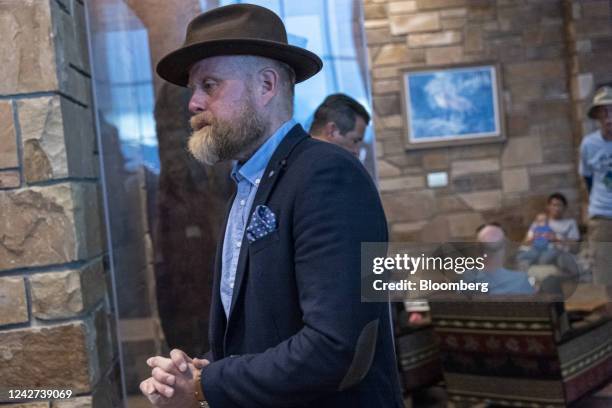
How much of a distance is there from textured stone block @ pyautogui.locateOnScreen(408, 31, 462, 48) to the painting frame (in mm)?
189

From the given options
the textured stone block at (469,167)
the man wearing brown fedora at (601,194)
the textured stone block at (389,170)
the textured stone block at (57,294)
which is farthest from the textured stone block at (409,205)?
the textured stone block at (57,294)

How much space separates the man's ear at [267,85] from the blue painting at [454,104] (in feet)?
14.4

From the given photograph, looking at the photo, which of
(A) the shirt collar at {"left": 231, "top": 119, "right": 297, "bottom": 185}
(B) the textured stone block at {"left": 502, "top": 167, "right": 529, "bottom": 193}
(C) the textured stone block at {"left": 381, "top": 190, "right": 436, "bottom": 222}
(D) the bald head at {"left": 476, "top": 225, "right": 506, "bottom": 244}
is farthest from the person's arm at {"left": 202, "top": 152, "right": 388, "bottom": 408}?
(B) the textured stone block at {"left": 502, "top": 167, "right": 529, "bottom": 193}

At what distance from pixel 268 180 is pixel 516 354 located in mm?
1494

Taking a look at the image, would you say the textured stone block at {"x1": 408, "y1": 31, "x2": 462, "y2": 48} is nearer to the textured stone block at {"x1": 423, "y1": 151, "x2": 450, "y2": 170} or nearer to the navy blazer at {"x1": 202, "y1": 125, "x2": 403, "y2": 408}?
the textured stone block at {"x1": 423, "y1": 151, "x2": 450, "y2": 170}

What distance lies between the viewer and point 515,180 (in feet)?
18.0

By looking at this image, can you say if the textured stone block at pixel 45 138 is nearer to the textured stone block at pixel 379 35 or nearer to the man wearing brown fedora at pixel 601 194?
the man wearing brown fedora at pixel 601 194

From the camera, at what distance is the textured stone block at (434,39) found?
216 inches

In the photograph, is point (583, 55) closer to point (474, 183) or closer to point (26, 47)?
point (474, 183)

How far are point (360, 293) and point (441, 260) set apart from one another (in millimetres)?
575

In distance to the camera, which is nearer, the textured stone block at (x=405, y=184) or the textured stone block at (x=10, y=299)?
the textured stone block at (x=10, y=299)

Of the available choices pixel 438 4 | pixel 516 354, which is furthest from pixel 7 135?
pixel 438 4

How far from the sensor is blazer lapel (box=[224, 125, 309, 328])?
112 centimetres

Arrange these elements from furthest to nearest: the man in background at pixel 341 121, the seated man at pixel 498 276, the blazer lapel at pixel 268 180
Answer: the man in background at pixel 341 121 < the seated man at pixel 498 276 < the blazer lapel at pixel 268 180
